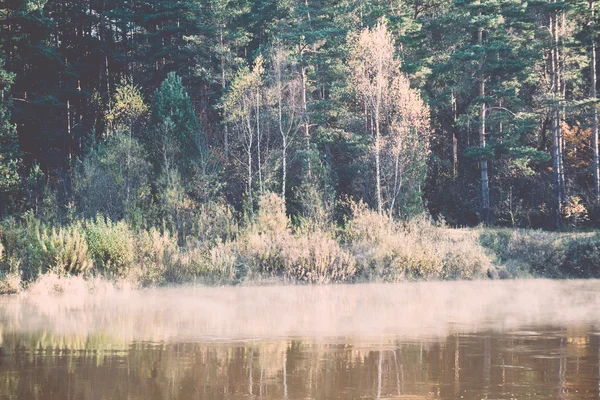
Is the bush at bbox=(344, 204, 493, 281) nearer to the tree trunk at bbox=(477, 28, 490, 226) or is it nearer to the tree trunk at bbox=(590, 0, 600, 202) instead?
the tree trunk at bbox=(477, 28, 490, 226)

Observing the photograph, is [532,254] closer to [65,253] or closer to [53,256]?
[65,253]

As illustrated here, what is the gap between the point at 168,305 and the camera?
20.6 meters

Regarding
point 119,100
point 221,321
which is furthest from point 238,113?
point 221,321

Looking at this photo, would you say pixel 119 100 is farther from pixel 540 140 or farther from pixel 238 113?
pixel 540 140

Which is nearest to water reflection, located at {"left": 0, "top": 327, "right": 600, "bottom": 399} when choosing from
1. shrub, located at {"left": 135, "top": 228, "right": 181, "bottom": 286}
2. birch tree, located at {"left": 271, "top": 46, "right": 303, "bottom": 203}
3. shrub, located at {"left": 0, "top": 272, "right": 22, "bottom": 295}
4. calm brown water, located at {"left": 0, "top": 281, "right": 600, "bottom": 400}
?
calm brown water, located at {"left": 0, "top": 281, "right": 600, "bottom": 400}

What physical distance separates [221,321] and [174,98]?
24645 millimetres

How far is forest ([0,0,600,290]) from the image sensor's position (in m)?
28.1

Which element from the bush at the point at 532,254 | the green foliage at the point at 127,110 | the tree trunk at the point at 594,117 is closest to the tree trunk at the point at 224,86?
the green foliage at the point at 127,110

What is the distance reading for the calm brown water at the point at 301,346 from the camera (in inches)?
425

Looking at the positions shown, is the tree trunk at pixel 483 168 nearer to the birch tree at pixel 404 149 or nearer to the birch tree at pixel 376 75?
the birch tree at pixel 404 149

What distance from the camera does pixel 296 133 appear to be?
44.0 meters

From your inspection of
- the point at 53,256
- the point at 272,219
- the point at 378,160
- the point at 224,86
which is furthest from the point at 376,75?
the point at 53,256

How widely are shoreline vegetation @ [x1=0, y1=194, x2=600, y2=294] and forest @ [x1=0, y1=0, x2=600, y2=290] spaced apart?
0.34ft

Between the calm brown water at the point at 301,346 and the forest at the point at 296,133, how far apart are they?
4912 millimetres
